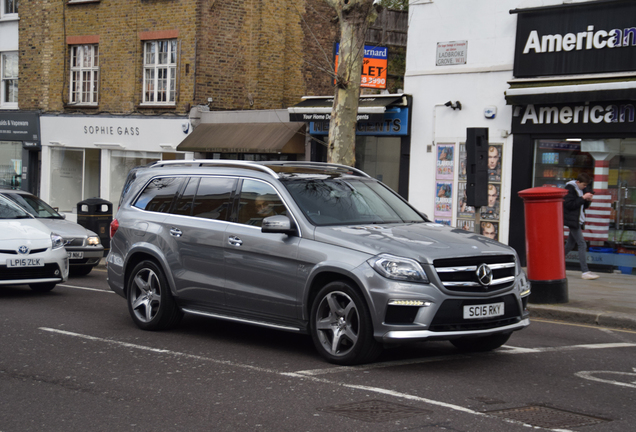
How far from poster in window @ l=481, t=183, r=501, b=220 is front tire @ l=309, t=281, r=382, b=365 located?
1081cm

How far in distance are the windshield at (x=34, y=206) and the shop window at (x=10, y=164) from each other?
1634 cm

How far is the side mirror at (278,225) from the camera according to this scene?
23.6 ft

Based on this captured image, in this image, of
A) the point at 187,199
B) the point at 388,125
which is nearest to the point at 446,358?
the point at 187,199

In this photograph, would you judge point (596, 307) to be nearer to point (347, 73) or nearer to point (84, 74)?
point (347, 73)

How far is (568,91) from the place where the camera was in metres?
15.4

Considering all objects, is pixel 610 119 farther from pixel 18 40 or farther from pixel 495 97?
pixel 18 40

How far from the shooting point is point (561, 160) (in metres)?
16.5

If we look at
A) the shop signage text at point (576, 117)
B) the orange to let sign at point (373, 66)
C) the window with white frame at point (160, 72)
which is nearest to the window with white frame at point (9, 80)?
the window with white frame at point (160, 72)

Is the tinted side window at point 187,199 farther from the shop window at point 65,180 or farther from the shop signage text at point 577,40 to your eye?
the shop window at point 65,180

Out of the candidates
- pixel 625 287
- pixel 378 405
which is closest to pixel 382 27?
pixel 625 287

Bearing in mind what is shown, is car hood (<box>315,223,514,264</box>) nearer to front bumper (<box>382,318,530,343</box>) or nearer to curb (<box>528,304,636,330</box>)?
front bumper (<box>382,318,530,343</box>)

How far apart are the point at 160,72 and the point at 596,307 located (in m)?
18.1

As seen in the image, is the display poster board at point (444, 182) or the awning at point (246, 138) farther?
the awning at point (246, 138)

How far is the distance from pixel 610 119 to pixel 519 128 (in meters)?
1.93
